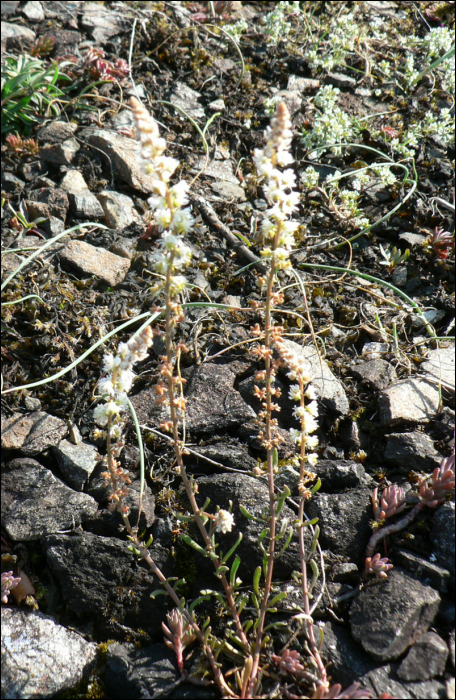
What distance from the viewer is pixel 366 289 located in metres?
3.97

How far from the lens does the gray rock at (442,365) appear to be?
3393mm

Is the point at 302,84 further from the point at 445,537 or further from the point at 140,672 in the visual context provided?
the point at 140,672

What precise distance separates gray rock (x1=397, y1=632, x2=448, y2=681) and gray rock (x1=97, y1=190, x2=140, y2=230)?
3507mm

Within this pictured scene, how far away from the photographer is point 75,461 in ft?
9.92

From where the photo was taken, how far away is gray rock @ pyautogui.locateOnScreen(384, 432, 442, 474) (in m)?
2.97

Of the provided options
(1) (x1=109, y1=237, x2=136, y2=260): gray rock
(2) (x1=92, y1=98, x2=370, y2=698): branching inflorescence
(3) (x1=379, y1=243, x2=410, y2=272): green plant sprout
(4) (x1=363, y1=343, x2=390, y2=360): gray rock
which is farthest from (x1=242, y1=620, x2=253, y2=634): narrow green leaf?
(3) (x1=379, y1=243, x2=410, y2=272): green plant sprout

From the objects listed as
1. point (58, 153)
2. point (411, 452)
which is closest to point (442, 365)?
A: point (411, 452)

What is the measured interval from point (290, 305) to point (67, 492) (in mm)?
2009

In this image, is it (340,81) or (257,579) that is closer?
(257,579)

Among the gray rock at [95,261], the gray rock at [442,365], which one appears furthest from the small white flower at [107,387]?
the gray rock at [442,365]

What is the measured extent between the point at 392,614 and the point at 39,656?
171 cm

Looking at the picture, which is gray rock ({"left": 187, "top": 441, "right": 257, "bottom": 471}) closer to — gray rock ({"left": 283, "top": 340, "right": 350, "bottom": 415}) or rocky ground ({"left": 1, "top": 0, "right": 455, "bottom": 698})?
rocky ground ({"left": 1, "top": 0, "right": 455, "bottom": 698})

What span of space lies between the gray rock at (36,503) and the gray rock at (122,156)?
2613 millimetres

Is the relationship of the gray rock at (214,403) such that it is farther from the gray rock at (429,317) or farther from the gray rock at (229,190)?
the gray rock at (229,190)
